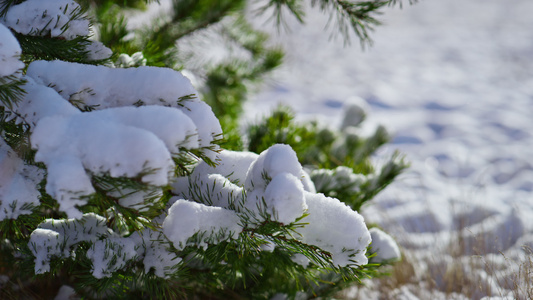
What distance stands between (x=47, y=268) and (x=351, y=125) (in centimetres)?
199

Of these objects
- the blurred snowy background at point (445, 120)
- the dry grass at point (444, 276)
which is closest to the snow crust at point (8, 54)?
the blurred snowy background at point (445, 120)

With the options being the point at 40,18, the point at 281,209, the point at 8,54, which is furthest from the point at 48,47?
the point at 281,209

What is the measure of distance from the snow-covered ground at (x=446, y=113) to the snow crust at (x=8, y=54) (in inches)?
33.8

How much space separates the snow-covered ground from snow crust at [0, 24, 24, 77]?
2.82 ft

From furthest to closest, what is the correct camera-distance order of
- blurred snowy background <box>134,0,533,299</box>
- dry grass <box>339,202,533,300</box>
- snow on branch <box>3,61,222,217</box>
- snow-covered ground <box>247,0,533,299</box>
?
1. snow-covered ground <box>247,0,533,299</box>
2. blurred snowy background <box>134,0,533,299</box>
3. dry grass <box>339,202,533,300</box>
4. snow on branch <box>3,61,222,217</box>

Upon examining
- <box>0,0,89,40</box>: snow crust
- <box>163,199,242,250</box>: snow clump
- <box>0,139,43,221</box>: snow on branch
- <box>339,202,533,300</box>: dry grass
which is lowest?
<box>339,202,533,300</box>: dry grass

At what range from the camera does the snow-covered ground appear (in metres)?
2.11

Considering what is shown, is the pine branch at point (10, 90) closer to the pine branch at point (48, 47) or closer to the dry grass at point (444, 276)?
the pine branch at point (48, 47)

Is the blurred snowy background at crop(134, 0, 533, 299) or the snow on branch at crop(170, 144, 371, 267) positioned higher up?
the snow on branch at crop(170, 144, 371, 267)

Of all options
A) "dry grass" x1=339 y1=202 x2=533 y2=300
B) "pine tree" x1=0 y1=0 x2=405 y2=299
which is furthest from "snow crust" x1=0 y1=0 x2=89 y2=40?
"dry grass" x1=339 y1=202 x2=533 y2=300

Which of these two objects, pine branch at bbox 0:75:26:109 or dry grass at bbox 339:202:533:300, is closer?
pine branch at bbox 0:75:26:109

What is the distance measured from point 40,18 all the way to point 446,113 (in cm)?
526

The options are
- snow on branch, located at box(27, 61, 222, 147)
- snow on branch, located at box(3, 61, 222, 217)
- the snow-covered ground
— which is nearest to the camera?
snow on branch, located at box(3, 61, 222, 217)

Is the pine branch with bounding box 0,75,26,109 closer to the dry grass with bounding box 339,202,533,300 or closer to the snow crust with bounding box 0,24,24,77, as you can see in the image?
the snow crust with bounding box 0,24,24,77
